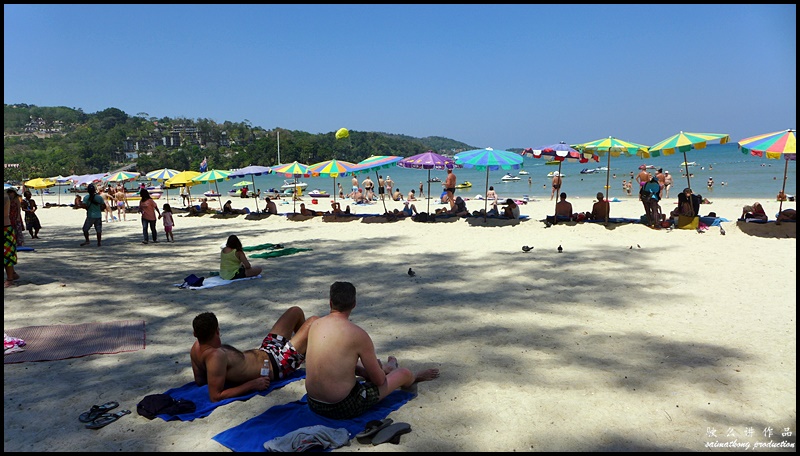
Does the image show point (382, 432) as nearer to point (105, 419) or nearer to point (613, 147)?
point (105, 419)

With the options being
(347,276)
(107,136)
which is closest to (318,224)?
(347,276)

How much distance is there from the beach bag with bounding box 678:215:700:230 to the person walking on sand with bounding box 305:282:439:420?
980cm

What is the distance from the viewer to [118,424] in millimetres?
3135

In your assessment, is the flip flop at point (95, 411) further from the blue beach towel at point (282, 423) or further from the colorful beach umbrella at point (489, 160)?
the colorful beach umbrella at point (489, 160)

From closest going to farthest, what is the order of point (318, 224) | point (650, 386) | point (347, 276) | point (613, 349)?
point (650, 386) → point (613, 349) → point (347, 276) → point (318, 224)

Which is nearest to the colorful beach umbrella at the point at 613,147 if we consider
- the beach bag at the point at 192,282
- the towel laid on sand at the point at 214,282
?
the towel laid on sand at the point at 214,282

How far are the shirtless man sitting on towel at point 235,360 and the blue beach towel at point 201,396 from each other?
32 mm

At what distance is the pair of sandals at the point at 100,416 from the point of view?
10.2 ft

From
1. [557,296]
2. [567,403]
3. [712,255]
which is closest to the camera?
[567,403]

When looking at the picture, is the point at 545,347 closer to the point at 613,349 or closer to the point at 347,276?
the point at 613,349

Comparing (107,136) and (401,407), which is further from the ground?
(107,136)

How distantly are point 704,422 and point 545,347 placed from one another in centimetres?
143

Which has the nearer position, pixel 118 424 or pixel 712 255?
pixel 118 424

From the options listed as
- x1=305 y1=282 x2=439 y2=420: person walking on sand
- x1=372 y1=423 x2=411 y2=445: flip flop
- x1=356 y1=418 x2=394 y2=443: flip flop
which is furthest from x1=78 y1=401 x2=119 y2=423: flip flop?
x1=372 y1=423 x2=411 y2=445: flip flop
